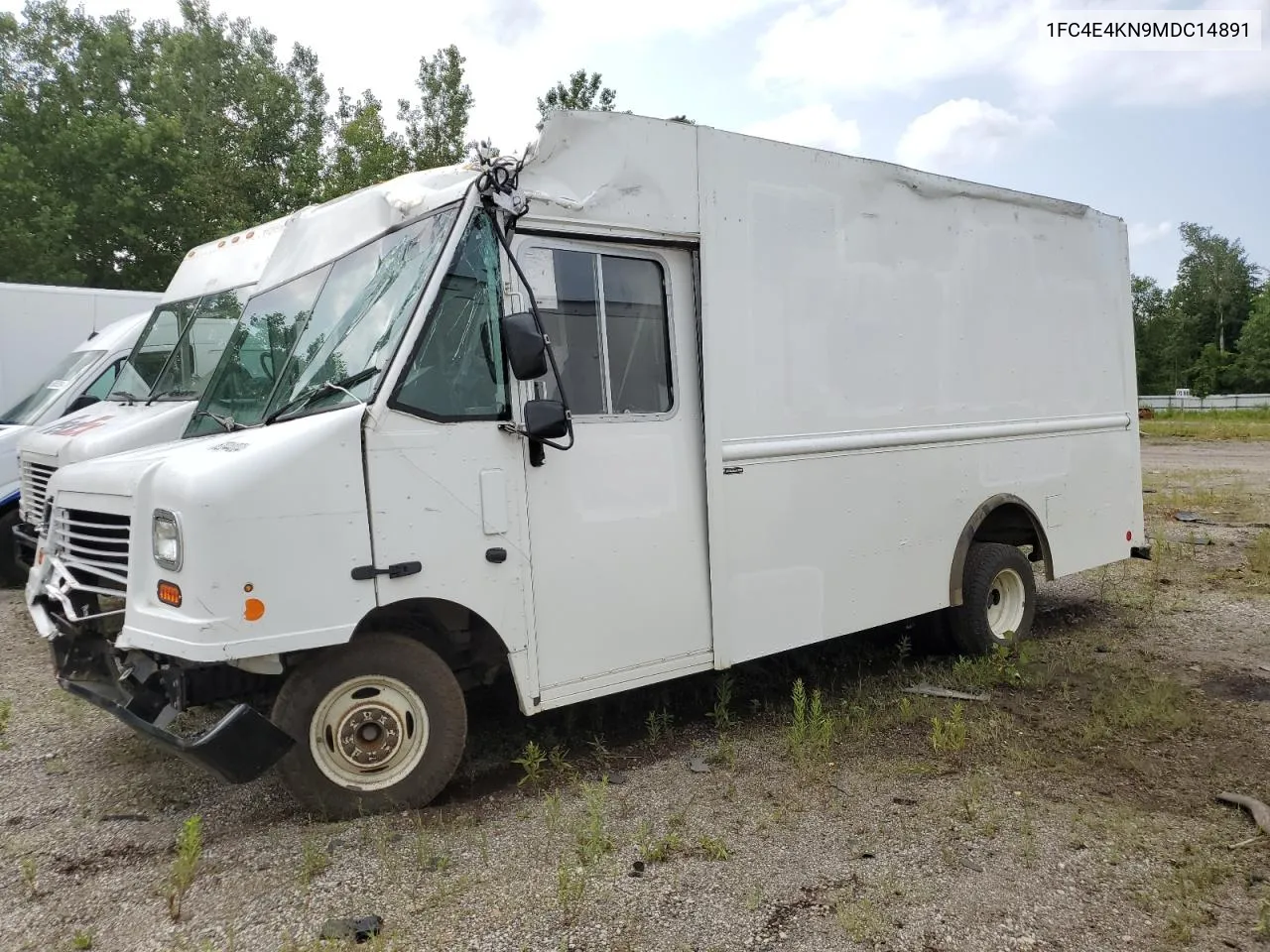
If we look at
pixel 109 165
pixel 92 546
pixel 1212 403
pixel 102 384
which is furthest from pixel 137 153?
pixel 1212 403

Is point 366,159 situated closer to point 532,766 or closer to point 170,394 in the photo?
point 170,394

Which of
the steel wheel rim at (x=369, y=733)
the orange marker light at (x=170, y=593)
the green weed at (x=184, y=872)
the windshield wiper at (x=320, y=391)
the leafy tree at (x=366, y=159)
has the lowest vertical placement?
the green weed at (x=184, y=872)

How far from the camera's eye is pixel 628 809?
14.3 feet

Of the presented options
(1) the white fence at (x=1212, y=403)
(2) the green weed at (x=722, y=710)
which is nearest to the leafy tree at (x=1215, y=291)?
(1) the white fence at (x=1212, y=403)

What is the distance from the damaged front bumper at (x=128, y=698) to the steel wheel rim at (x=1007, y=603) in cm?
506

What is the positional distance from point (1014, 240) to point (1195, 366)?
67.5 m

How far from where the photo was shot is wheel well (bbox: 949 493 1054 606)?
635 cm

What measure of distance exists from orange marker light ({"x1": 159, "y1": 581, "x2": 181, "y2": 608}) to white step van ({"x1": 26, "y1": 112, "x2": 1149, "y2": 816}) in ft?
0.12

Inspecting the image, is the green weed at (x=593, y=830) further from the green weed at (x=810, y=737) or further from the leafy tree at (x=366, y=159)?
the leafy tree at (x=366, y=159)

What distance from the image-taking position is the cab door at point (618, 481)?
4500 mm

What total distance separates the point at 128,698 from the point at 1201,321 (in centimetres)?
7657

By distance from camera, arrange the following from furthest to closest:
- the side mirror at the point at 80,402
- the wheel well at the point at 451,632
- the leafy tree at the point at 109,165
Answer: the leafy tree at the point at 109,165
the side mirror at the point at 80,402
the wheel well at the point at 451,632

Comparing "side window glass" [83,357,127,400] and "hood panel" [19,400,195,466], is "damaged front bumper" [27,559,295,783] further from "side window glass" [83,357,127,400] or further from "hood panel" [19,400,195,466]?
"side window glass" [83,357,127,400]

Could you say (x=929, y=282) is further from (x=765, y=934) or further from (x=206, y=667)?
(x=206, y=667)
